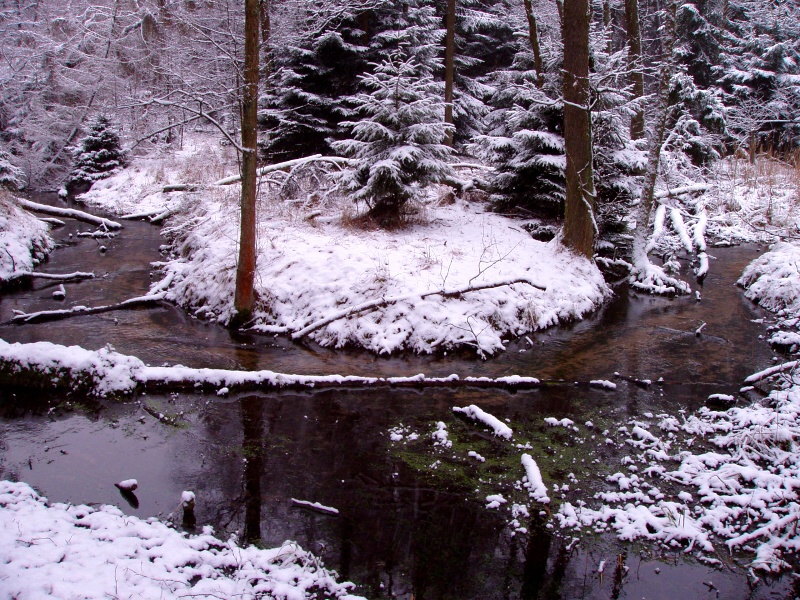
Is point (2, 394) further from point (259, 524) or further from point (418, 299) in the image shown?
point (418, 299)

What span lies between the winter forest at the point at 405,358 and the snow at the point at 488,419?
0.06 meters

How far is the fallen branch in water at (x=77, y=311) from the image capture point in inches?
339

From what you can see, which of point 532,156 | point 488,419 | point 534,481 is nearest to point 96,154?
point 532,156

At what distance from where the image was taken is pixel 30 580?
3246 mm

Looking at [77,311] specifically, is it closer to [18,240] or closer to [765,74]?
[18,240]

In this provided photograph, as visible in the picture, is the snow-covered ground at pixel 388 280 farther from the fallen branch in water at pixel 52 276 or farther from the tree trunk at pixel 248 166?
the fallen branch in water at pixel 52 276

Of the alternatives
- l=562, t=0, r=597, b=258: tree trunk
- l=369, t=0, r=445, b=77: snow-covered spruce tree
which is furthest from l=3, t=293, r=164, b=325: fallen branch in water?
l=369, t=0, r=445, b=77: snow-covered spruce tree

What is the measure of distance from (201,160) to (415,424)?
19.4 meters

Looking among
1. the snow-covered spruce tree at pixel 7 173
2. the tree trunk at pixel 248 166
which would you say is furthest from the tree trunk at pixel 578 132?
the snow-covered spruce tree at pixel 7 173

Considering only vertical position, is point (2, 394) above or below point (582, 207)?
below

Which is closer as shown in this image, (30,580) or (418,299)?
(30,580)

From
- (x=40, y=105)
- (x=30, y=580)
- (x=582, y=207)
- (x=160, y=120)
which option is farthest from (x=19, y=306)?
(x=160, y=120)

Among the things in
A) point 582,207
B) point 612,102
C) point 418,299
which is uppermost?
point 612,102

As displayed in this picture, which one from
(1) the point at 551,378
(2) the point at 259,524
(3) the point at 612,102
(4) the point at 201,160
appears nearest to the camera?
(2) the point at 259,524
